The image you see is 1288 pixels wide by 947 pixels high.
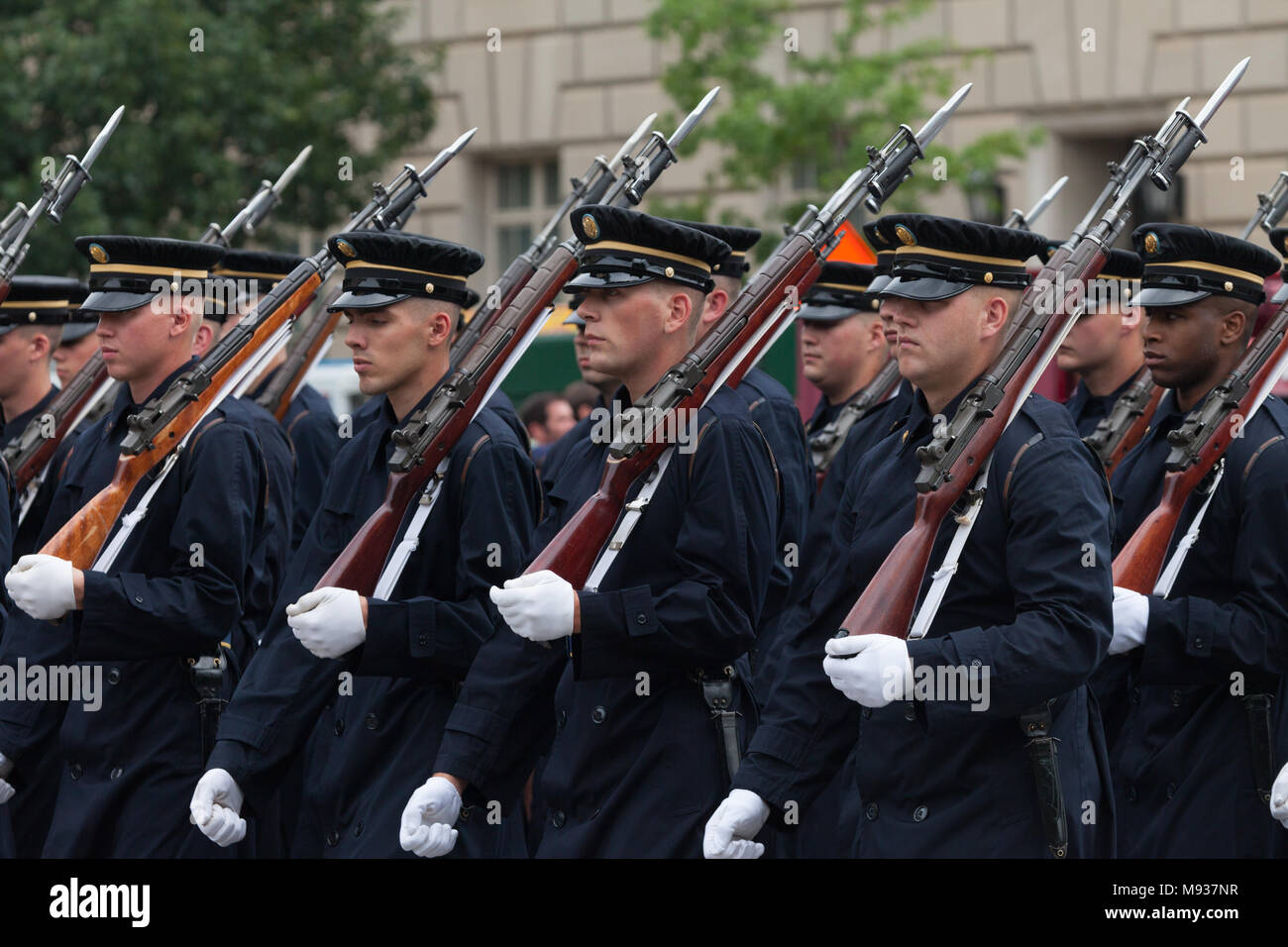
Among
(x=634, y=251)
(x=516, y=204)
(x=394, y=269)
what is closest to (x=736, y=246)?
(x=394, y=269)

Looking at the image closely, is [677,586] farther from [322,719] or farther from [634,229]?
[322,719]

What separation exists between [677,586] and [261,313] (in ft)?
7.20

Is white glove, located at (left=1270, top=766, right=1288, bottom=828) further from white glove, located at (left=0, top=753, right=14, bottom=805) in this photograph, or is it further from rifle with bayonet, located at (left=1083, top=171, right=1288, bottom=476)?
white glove, located at (left=0, top=753, right=14, bottom=805)

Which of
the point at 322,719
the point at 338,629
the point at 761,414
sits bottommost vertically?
the point at 322,719

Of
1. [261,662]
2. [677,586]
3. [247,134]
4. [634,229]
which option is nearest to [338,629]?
[261,662]

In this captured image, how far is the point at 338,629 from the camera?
564 cm

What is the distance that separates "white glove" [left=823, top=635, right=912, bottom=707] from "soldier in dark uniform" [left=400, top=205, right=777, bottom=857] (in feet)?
2.33

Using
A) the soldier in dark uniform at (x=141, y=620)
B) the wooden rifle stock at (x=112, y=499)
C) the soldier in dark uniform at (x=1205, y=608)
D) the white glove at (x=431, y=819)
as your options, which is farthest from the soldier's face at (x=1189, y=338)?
the wooden rifle stock at (x=112, y=499)

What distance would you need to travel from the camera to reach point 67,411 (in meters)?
8.20

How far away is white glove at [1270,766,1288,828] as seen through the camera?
5.43m

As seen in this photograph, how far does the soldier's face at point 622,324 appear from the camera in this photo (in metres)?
5.77

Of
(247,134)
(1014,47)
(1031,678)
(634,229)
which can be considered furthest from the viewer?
(1014,47)

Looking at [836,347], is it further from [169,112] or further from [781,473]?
[169,112]
